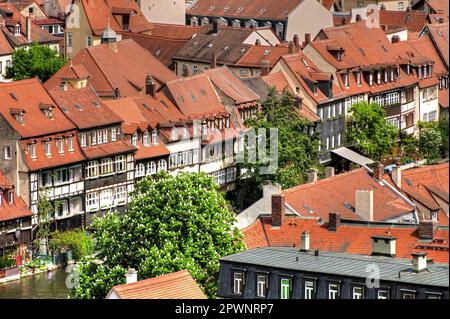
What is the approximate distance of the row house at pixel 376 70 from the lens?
5681 cm

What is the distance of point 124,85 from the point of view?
174 ft

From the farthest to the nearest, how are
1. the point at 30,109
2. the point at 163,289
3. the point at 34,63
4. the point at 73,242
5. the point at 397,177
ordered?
the point at 34,63
the point at 30,109
the point at 73,242
the point at 397,177
the point at 163,289

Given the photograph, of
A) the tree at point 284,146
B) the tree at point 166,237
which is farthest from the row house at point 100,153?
the tree at point 166,237

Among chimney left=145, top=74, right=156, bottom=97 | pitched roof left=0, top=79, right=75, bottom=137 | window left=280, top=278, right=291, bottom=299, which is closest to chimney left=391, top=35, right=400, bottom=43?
chimney left=145, top=74, right=156, bottom=97

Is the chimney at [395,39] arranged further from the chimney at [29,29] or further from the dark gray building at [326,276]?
the dark gray building at [326,276]

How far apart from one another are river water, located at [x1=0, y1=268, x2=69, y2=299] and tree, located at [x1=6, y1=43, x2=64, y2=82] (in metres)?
21.2

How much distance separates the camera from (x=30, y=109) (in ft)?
145

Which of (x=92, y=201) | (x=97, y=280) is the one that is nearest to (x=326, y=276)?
(x=97, y=280)

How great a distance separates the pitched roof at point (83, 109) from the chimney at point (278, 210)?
15.2 metres

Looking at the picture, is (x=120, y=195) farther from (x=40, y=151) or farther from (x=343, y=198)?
(x=343, y=198)

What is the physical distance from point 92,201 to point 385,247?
23.2 m

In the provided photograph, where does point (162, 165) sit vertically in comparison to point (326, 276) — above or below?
below
